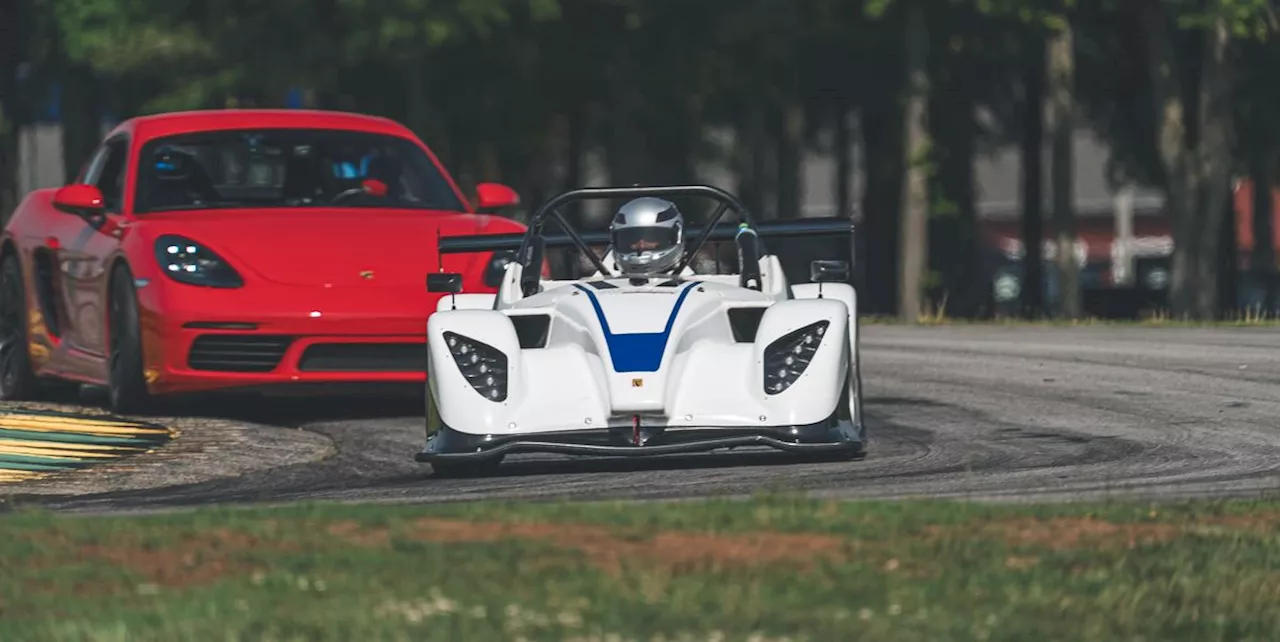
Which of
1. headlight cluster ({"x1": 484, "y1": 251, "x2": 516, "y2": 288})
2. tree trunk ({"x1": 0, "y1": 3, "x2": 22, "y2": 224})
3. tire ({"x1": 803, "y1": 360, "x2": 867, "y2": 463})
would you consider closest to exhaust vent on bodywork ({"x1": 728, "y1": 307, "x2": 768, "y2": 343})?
tire ({"x1": 803, "y1": 360, "x2": 867, "y2": 463})

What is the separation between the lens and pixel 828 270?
Answer: 12781 mm

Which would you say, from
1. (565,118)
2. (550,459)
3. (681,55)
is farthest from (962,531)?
(565,118)

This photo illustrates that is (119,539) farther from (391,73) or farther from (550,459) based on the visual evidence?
(391,73)

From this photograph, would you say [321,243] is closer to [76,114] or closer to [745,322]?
[745,322]

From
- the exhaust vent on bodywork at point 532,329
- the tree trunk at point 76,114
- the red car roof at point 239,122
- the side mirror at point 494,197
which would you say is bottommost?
the exhaust vent on bodywork at point 532,329

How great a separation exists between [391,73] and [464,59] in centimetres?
208

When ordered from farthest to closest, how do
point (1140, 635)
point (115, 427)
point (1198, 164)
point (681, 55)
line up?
point (681, 55) < point (1198, 164) < point (115, 427) < point (1140, 635)

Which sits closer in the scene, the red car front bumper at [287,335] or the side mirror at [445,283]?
the side mirror at [445,283]

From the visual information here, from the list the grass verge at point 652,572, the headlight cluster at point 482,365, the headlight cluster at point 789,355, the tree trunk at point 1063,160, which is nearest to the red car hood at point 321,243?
the headlight cluster at point 482,365

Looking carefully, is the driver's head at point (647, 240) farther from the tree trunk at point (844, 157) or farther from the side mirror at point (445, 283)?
the tree trunk at point (844, 157)

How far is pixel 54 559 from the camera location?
8266mm

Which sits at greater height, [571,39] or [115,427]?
[571,39]

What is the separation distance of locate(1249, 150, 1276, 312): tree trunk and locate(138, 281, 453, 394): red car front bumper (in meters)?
29.7

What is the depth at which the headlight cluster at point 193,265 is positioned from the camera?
1445cm
